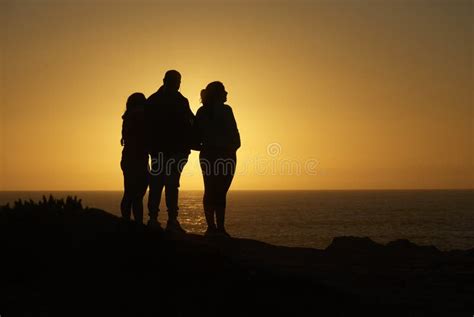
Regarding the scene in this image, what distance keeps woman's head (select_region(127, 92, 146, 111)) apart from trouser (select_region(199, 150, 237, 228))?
1.58 meters

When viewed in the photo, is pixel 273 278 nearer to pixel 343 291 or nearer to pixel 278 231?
pixel 343 291

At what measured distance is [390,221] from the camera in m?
133

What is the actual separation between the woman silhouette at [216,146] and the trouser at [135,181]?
1167 millimetres

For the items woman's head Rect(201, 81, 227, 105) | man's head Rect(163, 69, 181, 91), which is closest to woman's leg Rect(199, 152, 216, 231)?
woman's head Rect(201, 81, 227, 105)

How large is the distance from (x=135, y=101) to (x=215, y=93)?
1.63 meters

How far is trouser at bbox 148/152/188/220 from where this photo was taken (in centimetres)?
1095

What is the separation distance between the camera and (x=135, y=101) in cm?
1167

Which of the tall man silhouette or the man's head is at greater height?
the man's head

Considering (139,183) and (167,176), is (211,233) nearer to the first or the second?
(167,176)

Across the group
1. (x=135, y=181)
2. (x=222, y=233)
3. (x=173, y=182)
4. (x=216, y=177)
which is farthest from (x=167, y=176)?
(x=222, y=233)

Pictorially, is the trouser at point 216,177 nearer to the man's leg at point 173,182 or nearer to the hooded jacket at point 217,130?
the hooded jacket at point 217,130

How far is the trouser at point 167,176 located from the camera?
11.0 metres

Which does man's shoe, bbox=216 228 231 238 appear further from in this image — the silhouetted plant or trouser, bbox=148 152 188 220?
the silhouetted plant

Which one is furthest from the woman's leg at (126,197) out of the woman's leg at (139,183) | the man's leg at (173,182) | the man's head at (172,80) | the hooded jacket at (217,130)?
the man's head at (172,80)
